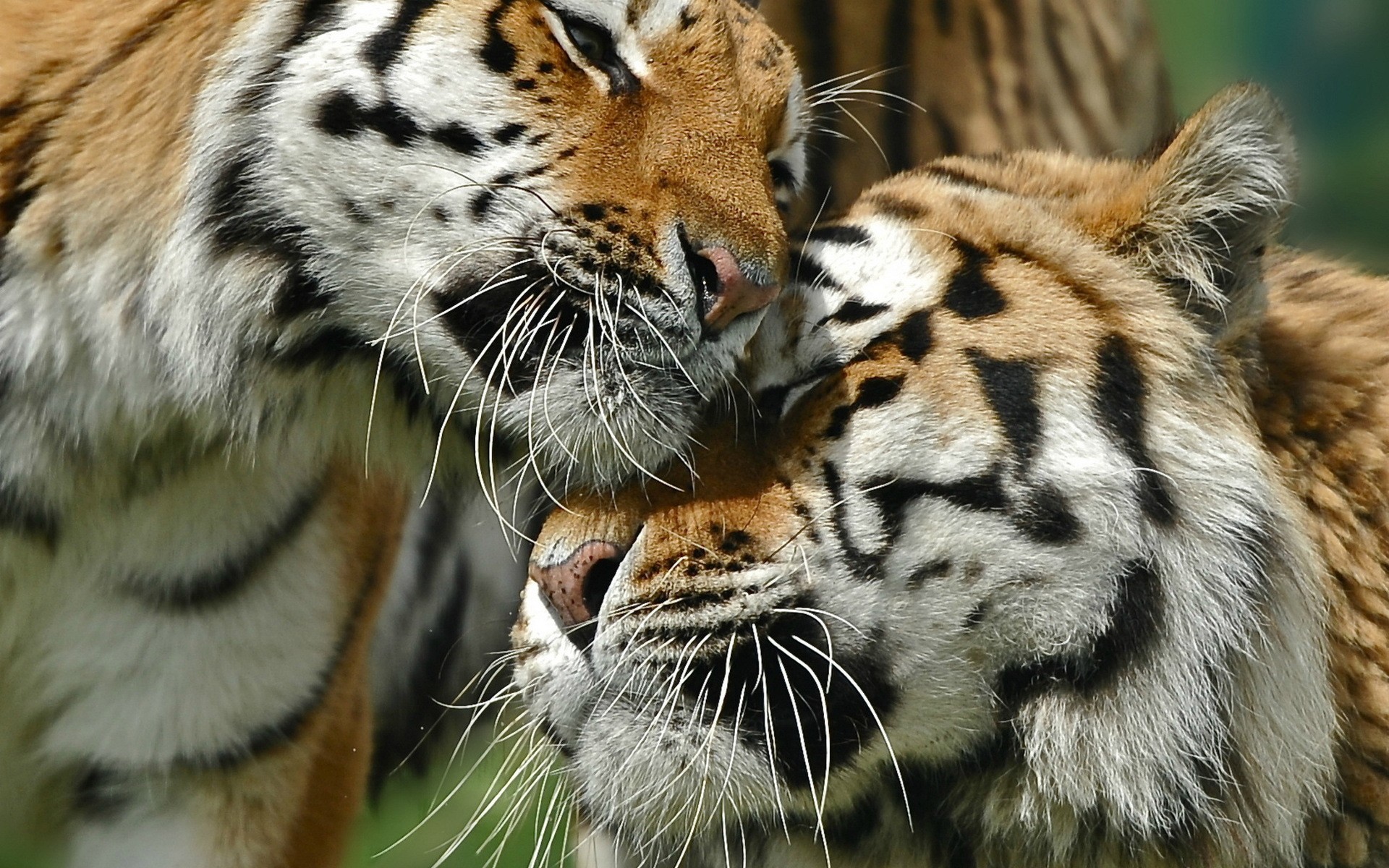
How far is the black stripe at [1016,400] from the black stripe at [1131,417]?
59 mm

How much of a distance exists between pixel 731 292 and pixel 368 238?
0.37 meters

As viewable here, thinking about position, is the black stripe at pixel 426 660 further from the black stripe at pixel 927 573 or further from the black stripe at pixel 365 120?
the black stripe at pixel 927 573

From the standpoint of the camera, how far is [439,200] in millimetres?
1684

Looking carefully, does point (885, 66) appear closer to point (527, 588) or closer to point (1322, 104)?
point (527, 588)

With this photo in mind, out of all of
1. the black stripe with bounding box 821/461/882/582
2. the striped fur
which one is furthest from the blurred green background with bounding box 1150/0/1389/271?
the black stripe with bounding box 821/461/882/582

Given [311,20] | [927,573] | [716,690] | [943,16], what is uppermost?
[311,20]

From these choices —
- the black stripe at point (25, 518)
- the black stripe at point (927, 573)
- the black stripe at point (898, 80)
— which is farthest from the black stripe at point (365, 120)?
the black stripe at point (898, 80)

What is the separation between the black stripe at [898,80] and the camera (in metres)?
2.89

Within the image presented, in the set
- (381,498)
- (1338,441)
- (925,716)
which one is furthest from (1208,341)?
(381,498)

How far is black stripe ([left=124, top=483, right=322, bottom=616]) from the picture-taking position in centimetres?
204

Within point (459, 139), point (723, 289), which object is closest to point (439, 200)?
point (459, 139)

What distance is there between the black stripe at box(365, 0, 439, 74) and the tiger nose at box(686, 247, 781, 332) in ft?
1.18

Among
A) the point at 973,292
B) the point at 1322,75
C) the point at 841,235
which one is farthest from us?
the point at 1322,75

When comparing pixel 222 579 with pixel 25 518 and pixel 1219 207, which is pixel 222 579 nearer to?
pixel 25 518
